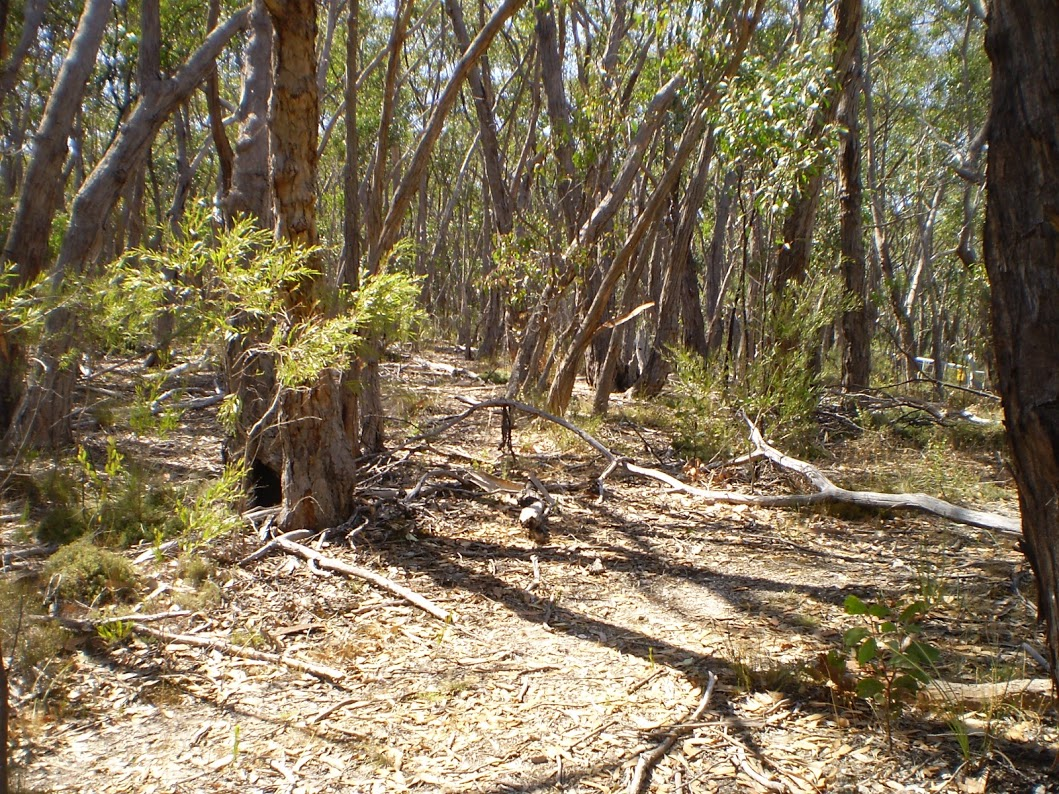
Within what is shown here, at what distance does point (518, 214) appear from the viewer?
10234 mm

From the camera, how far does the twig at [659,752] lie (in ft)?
10.0

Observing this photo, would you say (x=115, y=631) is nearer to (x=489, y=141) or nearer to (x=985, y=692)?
(x=985, y=692)

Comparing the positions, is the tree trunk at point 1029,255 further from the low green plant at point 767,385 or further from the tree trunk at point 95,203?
the tree trunk at point 95,203

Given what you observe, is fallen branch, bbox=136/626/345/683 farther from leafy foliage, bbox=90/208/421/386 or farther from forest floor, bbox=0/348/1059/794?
leafy foliage, bbox=90/208/421/386

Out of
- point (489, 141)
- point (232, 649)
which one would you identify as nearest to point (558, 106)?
point (489, 141)

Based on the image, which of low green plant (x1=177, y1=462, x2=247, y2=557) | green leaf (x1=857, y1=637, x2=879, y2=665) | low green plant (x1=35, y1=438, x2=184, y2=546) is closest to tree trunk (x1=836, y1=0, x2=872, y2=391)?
green leaf (x1=857, y1=637, x2=879, y2=665)

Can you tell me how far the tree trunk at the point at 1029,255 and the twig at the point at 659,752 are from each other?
1336mm

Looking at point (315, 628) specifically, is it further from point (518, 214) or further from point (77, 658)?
point (518, 214)

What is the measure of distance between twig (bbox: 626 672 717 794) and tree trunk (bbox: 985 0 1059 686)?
1336 mm

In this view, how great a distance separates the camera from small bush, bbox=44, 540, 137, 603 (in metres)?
4.23

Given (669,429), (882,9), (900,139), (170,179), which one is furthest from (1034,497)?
(900,139)

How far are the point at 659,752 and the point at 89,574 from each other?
294 cm

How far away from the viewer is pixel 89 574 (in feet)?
14.1

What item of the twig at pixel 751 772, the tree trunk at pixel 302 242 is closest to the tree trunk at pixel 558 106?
the tree trunk at pixel 302 242
